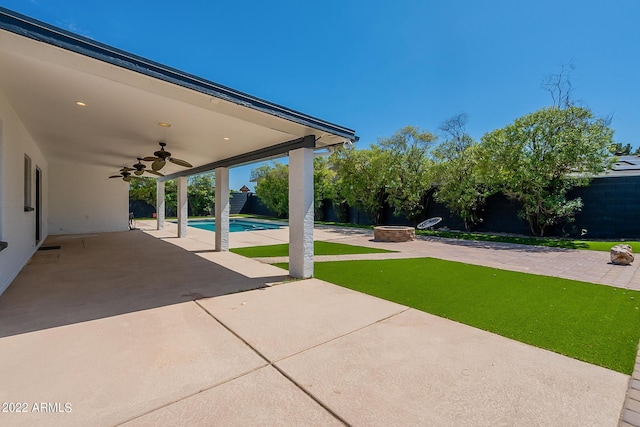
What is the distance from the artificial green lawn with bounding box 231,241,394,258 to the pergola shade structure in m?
0.94

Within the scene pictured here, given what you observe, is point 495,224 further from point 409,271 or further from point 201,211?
point 201,211

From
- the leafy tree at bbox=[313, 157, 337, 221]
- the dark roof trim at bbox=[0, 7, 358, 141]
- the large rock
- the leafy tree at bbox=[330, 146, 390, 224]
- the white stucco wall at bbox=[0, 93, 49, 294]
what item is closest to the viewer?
the dark roof trim at bbox=[0, 7, 358, 141]

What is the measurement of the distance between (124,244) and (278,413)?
1015 cm

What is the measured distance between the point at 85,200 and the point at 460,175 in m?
17.1

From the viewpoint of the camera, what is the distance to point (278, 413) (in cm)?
199

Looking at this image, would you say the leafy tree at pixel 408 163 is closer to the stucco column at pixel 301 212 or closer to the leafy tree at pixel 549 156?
the leafy tree at pixel 549 156

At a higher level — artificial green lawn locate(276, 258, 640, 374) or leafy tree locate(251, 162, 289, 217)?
leafy tree locate(251, 162, 289, 217)

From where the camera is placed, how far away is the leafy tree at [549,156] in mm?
9758

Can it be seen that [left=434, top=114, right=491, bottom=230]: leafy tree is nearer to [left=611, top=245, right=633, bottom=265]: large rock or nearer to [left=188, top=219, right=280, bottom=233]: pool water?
[left=611, top=245, right=633, bottom=265]: large rock

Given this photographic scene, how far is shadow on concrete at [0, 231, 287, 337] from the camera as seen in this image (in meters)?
3.76

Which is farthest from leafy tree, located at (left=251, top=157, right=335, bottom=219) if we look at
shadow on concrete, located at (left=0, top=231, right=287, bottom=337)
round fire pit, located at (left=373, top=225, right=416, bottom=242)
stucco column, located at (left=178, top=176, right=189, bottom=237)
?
shadow on concrete, located at (left=0, top=231, right=287, bottom=337)

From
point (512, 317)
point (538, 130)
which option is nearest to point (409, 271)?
point (512, 317)

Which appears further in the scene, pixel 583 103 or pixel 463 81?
pixel 463 81

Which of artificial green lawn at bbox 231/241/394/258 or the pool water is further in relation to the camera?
the pool water
